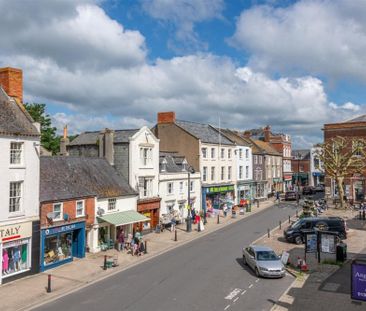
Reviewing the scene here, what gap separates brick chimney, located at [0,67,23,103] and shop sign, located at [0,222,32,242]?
8.34m

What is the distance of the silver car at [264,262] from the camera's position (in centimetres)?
2278

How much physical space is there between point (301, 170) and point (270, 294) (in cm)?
9024

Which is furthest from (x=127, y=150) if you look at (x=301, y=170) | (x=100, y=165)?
(x=301, y=170)

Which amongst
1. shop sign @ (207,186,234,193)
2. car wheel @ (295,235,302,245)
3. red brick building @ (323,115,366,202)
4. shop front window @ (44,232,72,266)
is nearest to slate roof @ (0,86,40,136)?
shop front window @ (44,232,72,266)

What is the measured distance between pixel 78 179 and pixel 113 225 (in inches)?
178

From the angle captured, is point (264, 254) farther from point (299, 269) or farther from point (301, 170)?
point (301, 170)

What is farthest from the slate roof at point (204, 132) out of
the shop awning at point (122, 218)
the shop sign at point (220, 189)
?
the shop awning at point (122, 218)

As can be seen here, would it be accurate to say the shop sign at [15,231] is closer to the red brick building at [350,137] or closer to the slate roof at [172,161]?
the slate roof at [172,161]

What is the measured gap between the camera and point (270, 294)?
20.1 m

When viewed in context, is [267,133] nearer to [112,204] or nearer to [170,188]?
[170,188]

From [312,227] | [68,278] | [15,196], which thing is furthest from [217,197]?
[15,196]

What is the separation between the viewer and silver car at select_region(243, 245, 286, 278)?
22781 millimetres

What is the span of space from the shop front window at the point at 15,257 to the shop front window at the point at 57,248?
71.2 inches

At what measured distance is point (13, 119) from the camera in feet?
81.1
